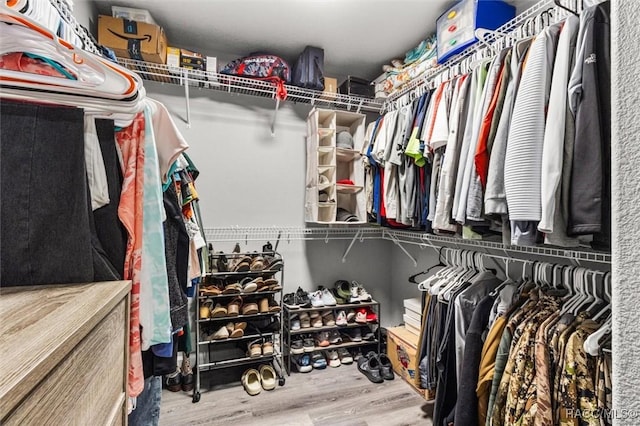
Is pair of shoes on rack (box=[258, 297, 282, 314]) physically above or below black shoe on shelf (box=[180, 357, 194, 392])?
above

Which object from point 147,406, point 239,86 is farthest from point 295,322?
point 239,86

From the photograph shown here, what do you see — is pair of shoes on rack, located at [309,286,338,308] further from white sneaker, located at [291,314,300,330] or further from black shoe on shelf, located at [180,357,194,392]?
black shoe on shelf, located at [180,357,194,392]

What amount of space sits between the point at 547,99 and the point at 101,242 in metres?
1.43

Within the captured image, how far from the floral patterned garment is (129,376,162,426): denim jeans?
0.23 metres

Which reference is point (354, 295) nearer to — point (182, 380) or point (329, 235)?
point (329, 235)

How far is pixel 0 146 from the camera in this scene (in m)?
0.59

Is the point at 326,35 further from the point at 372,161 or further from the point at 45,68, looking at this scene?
the point at 45,68

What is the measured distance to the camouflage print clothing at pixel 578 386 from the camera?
0.92 meters

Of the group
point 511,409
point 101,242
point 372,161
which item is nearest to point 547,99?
point 511,409

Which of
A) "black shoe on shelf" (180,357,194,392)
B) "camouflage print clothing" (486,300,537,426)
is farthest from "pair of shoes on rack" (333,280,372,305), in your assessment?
"camouflage print clothing" (486,300,537,426)

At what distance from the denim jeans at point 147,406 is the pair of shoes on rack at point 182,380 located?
A: 1.06 metres

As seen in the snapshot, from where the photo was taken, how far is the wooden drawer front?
33 centimetres

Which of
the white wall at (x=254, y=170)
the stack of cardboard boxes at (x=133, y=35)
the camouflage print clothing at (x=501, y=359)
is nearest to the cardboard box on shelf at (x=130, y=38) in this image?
the stack of cardboard boxes at (x=133, y=35)

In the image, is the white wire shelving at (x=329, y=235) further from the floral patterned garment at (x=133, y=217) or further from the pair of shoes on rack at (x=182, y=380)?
the floral patterned garment at (x=133, y=217)
